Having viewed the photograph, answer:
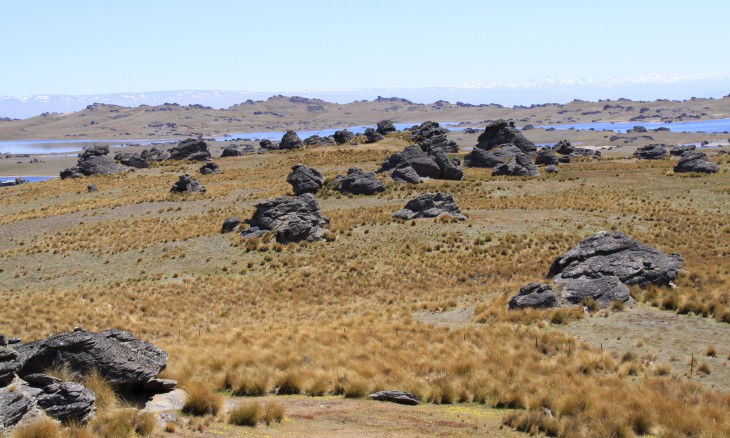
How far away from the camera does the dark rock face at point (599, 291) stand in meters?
21.9

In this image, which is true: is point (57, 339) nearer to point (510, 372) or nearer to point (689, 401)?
point (510, 372)

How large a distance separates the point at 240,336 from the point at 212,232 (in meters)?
27.6

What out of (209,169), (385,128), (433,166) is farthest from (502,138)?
(209,169)

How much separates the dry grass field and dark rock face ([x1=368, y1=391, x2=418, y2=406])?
0.42m

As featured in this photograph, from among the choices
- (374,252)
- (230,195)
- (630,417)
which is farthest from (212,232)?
(630,417)

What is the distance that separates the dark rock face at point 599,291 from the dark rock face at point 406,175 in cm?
4655

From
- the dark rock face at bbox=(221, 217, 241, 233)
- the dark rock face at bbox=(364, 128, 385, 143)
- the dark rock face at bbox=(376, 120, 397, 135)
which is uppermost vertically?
the dark rock face at bbox=(376, 120, 397, 135)

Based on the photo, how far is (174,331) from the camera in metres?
25.0

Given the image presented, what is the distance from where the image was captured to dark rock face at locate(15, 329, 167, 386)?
1261cm

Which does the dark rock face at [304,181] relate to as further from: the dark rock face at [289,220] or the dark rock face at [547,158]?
the dark rock face at [547,158]

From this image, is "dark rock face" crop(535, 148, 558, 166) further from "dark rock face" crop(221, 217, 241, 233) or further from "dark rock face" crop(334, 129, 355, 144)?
"dark rock face" crop(221, 217, 241, 233)

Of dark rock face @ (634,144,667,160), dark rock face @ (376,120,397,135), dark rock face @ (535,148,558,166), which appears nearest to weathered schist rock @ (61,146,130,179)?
dark rock face @ (376,120,397,135)

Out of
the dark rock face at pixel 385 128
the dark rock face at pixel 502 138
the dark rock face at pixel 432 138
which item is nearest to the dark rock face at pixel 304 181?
the dark rock face at pixel 432 138

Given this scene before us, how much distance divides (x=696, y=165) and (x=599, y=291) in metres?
61.7
